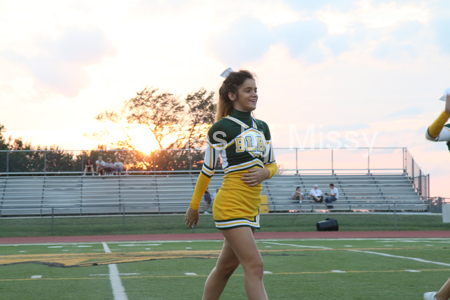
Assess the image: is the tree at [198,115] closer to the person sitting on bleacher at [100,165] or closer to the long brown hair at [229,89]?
the person sitting on bleacher at [100,165]

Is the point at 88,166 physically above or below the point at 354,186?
above

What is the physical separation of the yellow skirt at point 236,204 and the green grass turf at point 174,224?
16.4 meters

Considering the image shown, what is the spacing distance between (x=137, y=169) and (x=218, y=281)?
27.3m

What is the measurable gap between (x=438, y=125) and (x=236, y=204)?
152 centimetres

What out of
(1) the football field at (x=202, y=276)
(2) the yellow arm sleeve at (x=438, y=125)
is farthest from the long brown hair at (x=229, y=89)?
(1) the football field at (x=202, y=276)

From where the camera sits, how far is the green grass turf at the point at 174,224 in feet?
68.7

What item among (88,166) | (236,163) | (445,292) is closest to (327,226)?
(88,166)

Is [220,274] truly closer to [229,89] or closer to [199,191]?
[199,191]

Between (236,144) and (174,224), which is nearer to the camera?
(236,144)

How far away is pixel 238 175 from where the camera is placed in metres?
3.88

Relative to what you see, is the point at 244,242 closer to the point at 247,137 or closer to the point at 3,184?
the point at 247,137

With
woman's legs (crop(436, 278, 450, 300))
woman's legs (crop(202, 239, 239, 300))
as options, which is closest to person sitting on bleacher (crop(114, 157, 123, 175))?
woman's legs (crop(436, 278, 450, 300))

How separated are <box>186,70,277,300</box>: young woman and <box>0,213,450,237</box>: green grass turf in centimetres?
1624

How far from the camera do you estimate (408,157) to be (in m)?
29.9
